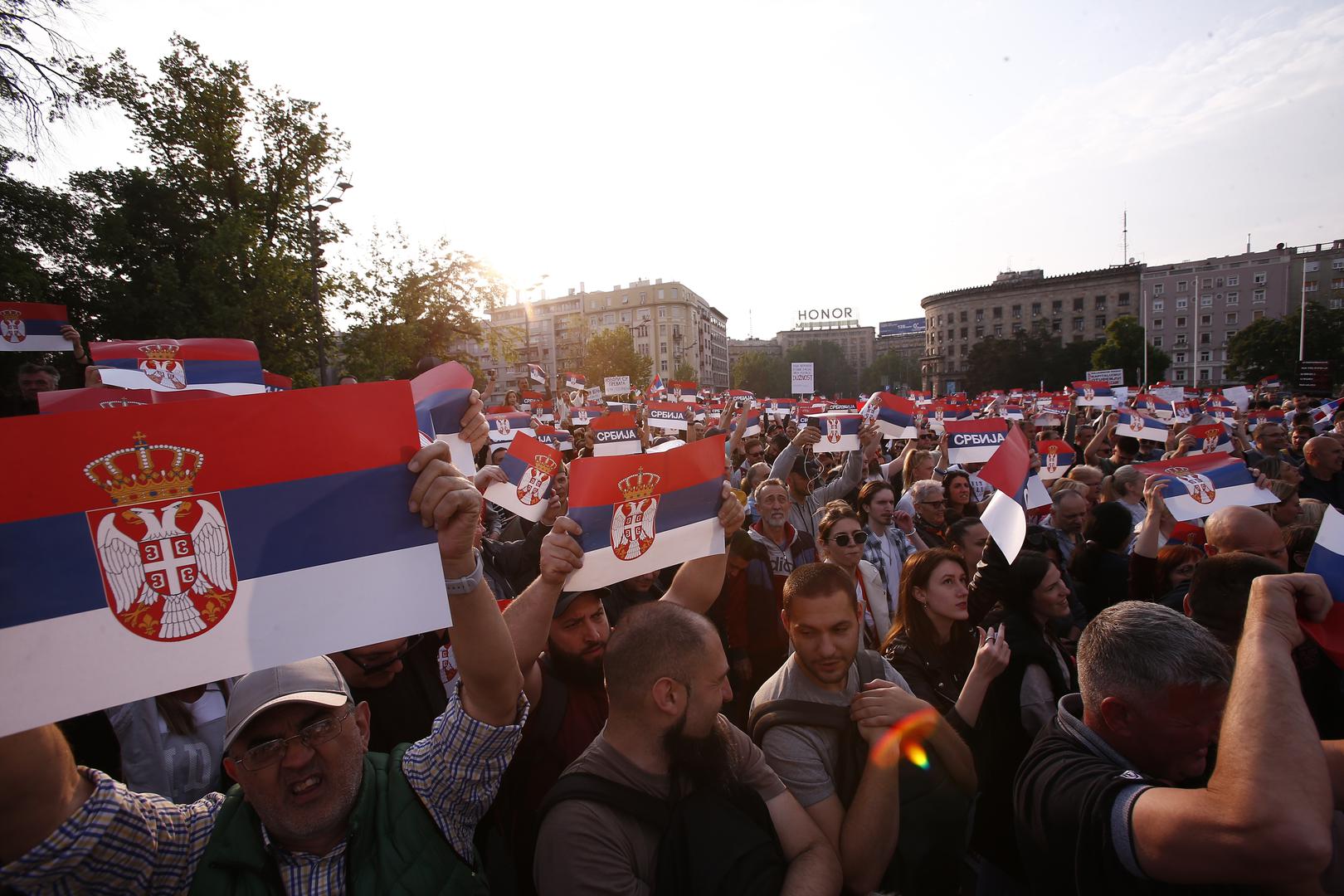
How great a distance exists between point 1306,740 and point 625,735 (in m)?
1.66

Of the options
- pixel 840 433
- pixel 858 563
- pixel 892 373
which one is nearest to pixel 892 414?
pixel 840 433

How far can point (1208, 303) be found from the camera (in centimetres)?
9669

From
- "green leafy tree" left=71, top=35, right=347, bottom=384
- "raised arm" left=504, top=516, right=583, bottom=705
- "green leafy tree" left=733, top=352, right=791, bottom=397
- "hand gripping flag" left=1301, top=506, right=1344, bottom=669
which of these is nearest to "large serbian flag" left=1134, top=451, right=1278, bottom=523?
"hand gripping flag" left=1301, top=506, right=1344, bottom=669

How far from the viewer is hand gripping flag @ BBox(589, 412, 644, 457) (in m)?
8.83

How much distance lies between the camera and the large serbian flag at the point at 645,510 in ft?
9.21

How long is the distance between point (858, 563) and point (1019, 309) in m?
115

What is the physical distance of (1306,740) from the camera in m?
1.47

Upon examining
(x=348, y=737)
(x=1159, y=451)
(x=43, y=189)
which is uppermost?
(x=43, y=189)

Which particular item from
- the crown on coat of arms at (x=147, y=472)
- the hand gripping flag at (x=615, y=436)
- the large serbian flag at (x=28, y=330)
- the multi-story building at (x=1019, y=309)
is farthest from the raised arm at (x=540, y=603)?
the multi-story building at (x=1019, y=309)

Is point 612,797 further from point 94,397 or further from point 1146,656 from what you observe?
point 94,397

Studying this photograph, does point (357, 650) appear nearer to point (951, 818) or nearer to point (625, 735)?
point (625, 735)

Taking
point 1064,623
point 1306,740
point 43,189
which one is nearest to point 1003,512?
point 1064,623

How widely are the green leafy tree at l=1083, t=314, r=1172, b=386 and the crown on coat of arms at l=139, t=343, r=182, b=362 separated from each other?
6883 centimetres

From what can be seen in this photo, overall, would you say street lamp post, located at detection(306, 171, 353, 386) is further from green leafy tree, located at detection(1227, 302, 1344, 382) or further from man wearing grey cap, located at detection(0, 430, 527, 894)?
green leafy tree, located at detection(1227, 302, 1344, 382)
